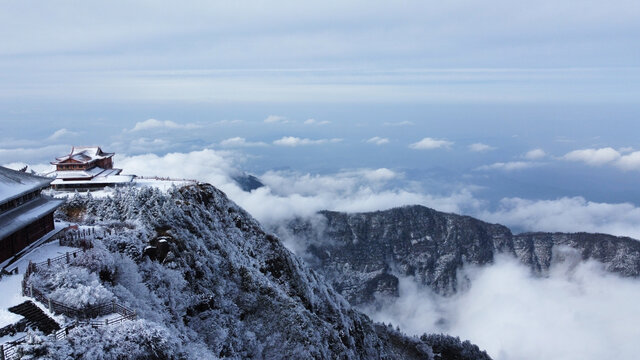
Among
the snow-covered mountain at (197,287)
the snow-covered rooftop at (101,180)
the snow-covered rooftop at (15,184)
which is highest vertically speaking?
the snow-covered rooftop at (15,184)

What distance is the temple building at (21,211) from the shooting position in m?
36.1

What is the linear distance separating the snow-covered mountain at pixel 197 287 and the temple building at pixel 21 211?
618 centimetres

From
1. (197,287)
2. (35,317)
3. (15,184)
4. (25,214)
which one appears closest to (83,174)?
(15,184)

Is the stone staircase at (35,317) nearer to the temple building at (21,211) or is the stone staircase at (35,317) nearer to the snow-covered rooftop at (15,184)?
the temple building at (21,211)

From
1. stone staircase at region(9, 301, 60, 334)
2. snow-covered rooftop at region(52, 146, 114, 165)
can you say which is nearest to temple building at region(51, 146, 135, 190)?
snow-covered rooftop at region(52, 146, 114, 165)

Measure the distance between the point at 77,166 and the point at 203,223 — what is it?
110ft

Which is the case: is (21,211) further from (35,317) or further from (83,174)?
(83,174)

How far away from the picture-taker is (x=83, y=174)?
71.2 meters

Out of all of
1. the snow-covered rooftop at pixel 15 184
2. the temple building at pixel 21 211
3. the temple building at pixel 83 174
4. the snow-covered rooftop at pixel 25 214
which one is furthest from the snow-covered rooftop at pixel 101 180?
the snow-covered rooftop at pixel 15 184

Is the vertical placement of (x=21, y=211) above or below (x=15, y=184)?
below

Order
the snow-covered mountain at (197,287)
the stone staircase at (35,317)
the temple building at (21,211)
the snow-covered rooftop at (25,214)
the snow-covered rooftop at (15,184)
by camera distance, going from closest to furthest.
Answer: the stone staircase at (35,317) < the snow-covered mountain at (197,287) < the snow-covered rooftop at (25,214) < the temple building at (21,211) < the snow-covered rooftop at (15,184)

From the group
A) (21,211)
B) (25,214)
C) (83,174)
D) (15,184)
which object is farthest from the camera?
(83,174)

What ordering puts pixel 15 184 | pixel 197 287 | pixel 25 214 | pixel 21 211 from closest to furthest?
pixel 25 214, pixel 21 211, pixel 15 184, pixel 197 287

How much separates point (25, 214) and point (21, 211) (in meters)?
1.03
